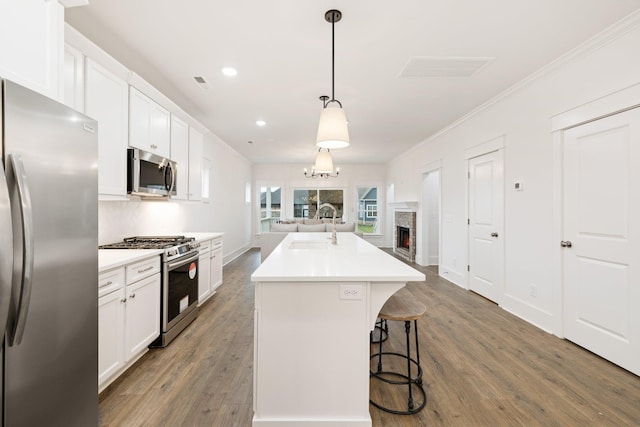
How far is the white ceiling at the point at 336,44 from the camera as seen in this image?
207cm

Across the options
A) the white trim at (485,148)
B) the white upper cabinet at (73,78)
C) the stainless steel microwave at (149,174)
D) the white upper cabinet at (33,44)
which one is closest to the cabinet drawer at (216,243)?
the stainless steel microwave at (149,174)

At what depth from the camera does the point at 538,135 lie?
3082 millimetres

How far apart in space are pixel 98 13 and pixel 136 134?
913mm

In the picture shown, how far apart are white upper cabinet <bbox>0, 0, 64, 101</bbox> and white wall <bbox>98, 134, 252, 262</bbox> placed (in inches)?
63.4

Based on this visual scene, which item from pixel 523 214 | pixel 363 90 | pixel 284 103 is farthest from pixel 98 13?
pixel 523 214

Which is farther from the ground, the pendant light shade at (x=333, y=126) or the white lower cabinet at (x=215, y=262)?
the pendant light shade at (x=333, y=126)

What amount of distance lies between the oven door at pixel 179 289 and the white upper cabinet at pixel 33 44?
163cm

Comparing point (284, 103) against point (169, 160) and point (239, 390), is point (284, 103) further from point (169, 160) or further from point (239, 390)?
point (239, 390)

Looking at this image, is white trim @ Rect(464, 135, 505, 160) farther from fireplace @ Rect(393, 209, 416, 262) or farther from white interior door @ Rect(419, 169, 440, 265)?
fireplace @ Rect(393, 209, 416, 262)

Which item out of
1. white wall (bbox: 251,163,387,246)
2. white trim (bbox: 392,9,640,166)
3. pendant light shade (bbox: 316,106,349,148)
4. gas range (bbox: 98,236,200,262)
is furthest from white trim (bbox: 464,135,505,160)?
white wall (bbox: 251,163,387,246)

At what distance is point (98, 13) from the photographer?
6.95 ft

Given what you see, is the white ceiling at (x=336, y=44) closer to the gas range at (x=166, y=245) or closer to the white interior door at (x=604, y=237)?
the white interior door at (x=604, y=237)

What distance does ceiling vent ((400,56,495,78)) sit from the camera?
2.74m

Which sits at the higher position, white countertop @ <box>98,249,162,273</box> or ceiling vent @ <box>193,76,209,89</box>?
ceiling vent @ <box>193,76,209,89</box>
